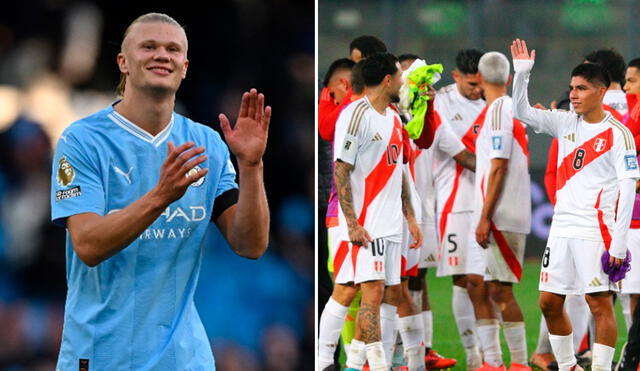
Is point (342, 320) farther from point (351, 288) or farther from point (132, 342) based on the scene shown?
point (132, 342)

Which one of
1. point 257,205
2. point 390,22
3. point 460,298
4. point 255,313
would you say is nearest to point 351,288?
point 255,313

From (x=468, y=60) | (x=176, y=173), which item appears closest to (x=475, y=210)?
(x=468, y=60)

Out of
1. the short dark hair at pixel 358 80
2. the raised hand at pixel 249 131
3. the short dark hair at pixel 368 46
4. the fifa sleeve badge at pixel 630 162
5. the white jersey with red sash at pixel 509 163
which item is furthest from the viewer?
the short dark hair at pixel 368 46

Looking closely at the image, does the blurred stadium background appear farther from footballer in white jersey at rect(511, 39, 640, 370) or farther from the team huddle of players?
footballer in white jersey at rect(511, 39, 640, 370)

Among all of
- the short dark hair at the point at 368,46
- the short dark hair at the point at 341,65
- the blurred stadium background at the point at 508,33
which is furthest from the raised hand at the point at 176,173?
the blurred stadium background at the point at 508,33

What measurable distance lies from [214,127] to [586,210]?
2119 mm

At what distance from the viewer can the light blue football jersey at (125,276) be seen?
2605 millimetres

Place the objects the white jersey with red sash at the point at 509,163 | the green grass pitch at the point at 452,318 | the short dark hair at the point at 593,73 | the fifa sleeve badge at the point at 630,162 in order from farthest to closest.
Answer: the green grass pitch at the point at 452,318, the white jersey with red sash at the point at 509,163, the short dark hair at the point at 593,73, the fifa sleeve badge at the point at 630,162

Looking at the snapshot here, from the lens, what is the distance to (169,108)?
272 cm

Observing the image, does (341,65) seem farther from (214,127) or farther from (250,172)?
(250,172)

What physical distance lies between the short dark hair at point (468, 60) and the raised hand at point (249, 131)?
4.23 m

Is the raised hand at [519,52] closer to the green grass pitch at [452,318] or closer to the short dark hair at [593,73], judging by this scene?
the short dark hair at [593,73]

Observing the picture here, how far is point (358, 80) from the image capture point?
562cm

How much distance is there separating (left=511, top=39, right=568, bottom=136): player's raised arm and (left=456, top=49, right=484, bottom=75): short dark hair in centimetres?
115
